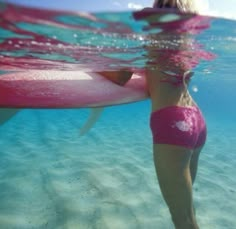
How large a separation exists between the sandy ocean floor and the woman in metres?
1.84

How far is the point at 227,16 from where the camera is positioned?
4.24 metres

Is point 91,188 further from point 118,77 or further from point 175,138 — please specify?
point 175,138

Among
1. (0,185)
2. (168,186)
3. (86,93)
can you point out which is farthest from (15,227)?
(168,186)

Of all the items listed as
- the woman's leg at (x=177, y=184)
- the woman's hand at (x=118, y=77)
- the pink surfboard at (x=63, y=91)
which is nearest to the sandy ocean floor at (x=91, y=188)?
the woman's leg at (x=177, y=184)

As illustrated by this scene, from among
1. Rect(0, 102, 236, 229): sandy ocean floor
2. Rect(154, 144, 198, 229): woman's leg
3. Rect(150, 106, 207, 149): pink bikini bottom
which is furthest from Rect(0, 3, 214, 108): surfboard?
Rect(0, 102, 236, 229): sandy ocean floor

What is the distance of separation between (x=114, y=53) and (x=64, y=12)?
2190 mm

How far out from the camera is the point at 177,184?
3305 millimetres

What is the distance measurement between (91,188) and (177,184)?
323 cm

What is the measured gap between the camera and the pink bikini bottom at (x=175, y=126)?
341 cm

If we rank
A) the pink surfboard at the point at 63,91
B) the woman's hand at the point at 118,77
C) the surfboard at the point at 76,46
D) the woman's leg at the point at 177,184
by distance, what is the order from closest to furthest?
the woman's leg at the point at 177,184, the surfboard at the point at 76,46, the pink surfboard at the point at 63,91, the woman's hand at the point at 118,77

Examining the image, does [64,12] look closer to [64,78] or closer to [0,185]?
[64,78]

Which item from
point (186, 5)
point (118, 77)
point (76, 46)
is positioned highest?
point (186, 5)

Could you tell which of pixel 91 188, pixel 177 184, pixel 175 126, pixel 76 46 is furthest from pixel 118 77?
pixel 91 188

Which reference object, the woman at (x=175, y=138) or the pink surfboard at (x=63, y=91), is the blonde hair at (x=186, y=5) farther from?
the pink surfboard at (x=63, y=91)
